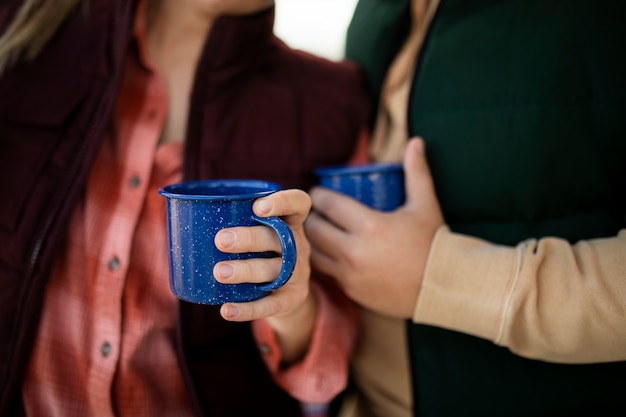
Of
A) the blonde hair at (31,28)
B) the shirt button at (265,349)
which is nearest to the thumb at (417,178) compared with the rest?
the shirt button at (265,349)

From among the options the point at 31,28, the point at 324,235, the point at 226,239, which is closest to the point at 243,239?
the point at 226,239

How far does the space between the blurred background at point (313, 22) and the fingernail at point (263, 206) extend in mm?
1199

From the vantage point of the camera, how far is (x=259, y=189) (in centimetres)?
67

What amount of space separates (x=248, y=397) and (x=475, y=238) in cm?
48

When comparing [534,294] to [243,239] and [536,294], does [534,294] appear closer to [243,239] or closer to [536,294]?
[536,294]

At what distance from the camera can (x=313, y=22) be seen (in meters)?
1.76

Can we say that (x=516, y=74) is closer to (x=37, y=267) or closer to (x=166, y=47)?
(x=166, y=47)

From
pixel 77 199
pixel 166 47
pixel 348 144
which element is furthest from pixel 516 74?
pixel 77 199

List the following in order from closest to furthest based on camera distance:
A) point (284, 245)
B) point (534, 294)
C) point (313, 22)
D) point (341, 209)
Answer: point (284, 245) → point (534, 294) → point (341, 209) → point (313, 22)

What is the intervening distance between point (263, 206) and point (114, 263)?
1.17 feet

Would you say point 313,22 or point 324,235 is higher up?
point 313,22

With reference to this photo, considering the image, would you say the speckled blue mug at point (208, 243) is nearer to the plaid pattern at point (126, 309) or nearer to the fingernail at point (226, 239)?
the fingernail at point (226, 239)

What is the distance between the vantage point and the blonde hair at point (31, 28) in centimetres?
78

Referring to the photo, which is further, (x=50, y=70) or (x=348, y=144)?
(x=348, y=144)
